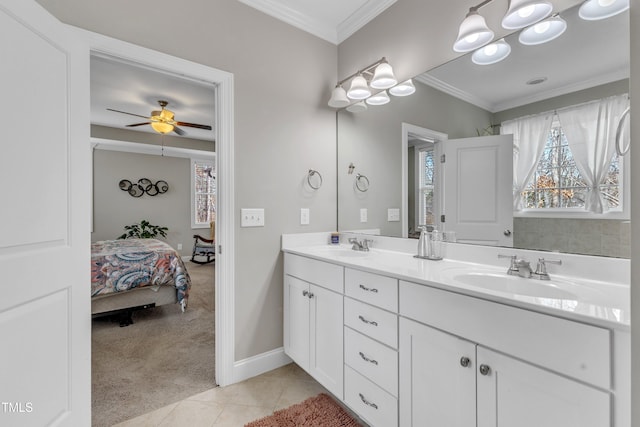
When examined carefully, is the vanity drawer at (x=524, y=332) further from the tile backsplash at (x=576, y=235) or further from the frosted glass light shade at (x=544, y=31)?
the frosted glass light shade at (x=544, y=31)

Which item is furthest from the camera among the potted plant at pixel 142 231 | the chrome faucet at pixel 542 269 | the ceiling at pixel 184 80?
the potted plant at pixel 142 231

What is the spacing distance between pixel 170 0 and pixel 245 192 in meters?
1.17

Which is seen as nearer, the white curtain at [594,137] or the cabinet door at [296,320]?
the white curtain at [594,137]

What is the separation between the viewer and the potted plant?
18.3 feet

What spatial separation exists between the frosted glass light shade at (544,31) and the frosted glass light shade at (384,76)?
724 mm

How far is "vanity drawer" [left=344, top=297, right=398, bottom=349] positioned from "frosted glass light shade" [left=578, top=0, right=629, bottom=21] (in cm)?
146

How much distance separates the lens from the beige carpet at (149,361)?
1.75 meters

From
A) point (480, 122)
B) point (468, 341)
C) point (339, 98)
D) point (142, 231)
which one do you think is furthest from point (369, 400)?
point (142, 231)

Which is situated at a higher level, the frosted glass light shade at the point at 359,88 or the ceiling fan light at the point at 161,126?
A: the ceiling fan light at the point at 161,126

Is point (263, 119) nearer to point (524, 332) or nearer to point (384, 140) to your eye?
point (384, 140)

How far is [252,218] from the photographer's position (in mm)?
2002

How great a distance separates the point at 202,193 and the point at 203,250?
134cm

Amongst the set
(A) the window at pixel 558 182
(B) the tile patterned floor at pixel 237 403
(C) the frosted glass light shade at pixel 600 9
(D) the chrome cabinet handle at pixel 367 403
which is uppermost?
(C) the frosted glass light shade at pixel 600 9

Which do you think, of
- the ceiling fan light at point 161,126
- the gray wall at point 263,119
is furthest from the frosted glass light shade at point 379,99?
the ceiling fan light at point 161,126
